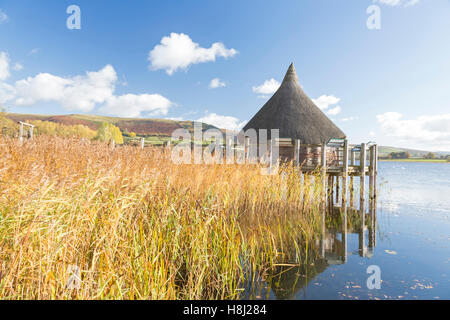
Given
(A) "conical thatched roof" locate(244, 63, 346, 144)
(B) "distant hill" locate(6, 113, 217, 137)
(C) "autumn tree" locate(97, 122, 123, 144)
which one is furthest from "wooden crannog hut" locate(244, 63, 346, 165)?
(B) "distant hill" locate(6, 113, 217, 137)

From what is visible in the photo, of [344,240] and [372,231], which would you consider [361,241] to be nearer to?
[344,240]

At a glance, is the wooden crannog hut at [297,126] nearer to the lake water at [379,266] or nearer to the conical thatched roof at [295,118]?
the conical thatched roof at [295,118]

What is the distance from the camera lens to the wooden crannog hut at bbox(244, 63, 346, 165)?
15211 millimetres

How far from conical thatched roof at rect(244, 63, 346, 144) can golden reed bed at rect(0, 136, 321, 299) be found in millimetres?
10396

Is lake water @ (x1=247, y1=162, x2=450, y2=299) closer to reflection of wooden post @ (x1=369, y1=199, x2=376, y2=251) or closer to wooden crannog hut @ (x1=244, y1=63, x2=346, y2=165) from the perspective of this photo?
reflection of wooden post @ (x1=369, y1=199, x2=376, y2=251)

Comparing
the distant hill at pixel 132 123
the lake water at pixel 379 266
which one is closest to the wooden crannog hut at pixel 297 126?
the lake water at pixel 379 266

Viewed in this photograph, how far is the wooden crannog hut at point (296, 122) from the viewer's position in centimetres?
1521

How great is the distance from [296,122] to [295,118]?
381mm

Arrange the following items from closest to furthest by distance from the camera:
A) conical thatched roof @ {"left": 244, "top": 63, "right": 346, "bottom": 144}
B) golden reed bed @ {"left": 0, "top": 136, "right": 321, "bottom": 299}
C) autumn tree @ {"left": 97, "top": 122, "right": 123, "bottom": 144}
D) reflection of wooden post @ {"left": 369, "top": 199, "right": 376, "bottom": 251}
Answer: golden reed bed @ {"left": 0, "top": 136, "right": 321, "bottom": 299} → reflection of wooden post @ {"left": 369, "top": 199, "right": 376, "bottom": 251} → conical thatched roof @ {"left": 244, "top": 63, "right": 346, "bottom": 144} → autumn tree @ {"left": 97, "top": 122, "right": 123, "bottom": 144}

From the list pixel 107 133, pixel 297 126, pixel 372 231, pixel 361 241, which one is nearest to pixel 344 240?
pixel 361 241

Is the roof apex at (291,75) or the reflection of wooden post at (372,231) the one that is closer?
the reflection of wooden post at (372,231)
